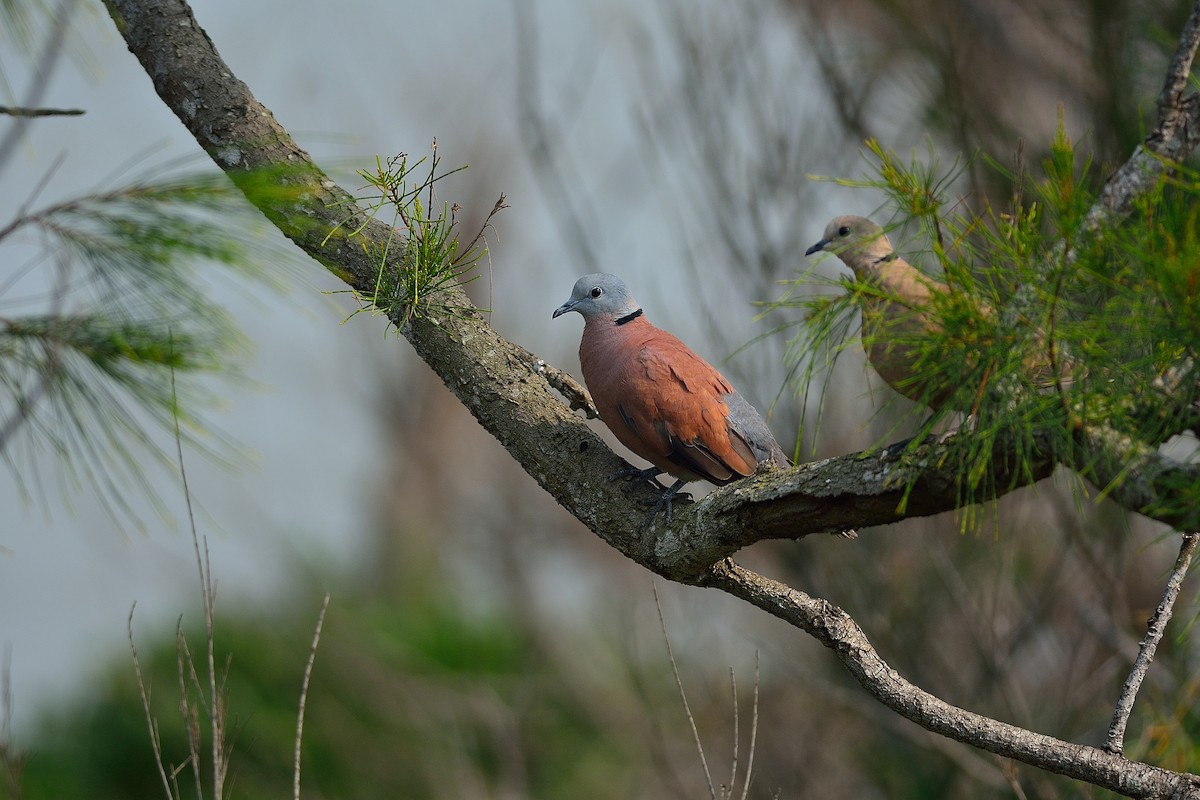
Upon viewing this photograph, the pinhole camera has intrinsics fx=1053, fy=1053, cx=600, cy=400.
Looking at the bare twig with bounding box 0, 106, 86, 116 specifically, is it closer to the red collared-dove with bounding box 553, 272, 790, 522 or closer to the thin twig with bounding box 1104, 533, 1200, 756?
the red collared-dove with bounding box 553, 272, 790, 522

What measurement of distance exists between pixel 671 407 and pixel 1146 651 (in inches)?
45.4

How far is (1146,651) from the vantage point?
175 cm

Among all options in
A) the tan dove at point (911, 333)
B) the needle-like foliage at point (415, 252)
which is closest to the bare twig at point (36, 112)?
the needle-like foliage at point (415, 252)

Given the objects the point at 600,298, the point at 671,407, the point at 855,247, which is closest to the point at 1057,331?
the point at 855,247

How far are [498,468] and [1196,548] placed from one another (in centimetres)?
881

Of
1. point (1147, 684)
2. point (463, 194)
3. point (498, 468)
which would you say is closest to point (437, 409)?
point (498, 468)

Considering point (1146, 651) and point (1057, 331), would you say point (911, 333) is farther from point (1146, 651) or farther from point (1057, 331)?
point (1146, 651)

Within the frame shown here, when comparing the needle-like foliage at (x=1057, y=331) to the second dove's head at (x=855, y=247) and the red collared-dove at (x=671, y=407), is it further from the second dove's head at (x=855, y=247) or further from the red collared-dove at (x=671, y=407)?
the red collared-dove at (x=671, y=407)

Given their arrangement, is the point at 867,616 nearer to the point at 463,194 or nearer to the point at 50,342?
the point at 50,342

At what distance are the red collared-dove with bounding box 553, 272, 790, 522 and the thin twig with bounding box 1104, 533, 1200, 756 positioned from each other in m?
1.03

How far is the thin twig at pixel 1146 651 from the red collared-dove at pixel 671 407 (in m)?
1.03

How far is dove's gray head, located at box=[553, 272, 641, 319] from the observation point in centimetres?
283

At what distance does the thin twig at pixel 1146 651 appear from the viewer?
166 cm

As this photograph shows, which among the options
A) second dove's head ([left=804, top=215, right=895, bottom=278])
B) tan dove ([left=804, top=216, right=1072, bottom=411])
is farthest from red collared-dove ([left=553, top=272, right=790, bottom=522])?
tan dove ([left=804, top=216, right=1072, bottom=411])
